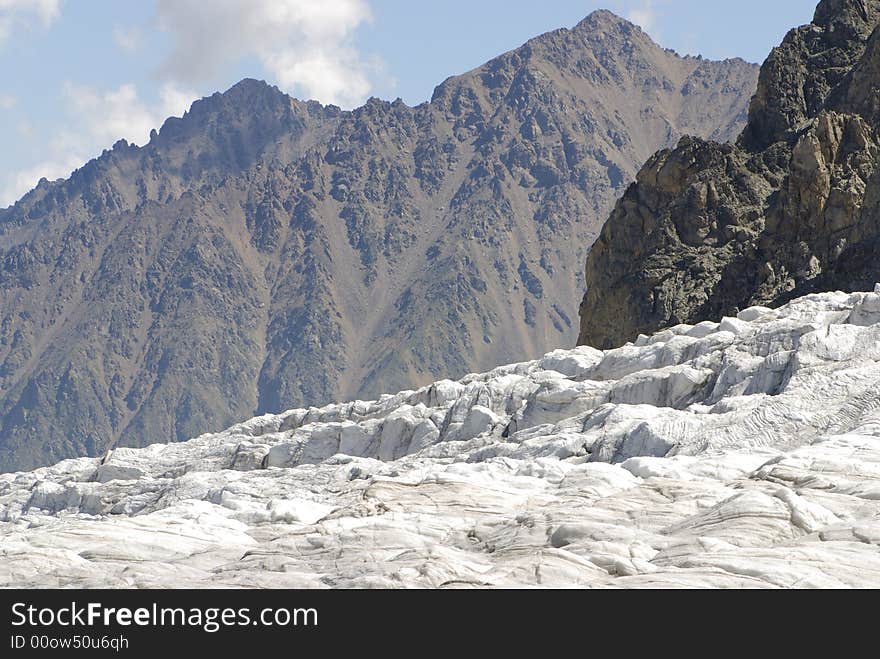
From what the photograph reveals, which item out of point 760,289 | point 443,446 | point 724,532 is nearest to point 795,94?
point 760,289

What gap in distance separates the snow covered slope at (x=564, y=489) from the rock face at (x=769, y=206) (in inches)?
2192

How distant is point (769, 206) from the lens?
165125mm

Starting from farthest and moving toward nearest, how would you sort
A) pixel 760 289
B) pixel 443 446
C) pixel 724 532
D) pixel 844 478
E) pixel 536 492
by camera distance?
1. pixel 760 289
2. pixel 443 446
3. pixel 536 492
4. pixel 844 478
5. pixel 724 532

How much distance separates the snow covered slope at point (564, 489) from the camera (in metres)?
32.6

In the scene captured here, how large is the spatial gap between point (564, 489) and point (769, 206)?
12487 cm

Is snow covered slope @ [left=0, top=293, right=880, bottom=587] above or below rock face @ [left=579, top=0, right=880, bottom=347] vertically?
below

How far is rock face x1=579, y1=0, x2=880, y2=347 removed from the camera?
14700cm

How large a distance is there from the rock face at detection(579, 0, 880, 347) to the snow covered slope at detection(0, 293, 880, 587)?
183ft

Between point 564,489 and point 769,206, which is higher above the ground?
point 769,206

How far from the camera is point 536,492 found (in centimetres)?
4719
